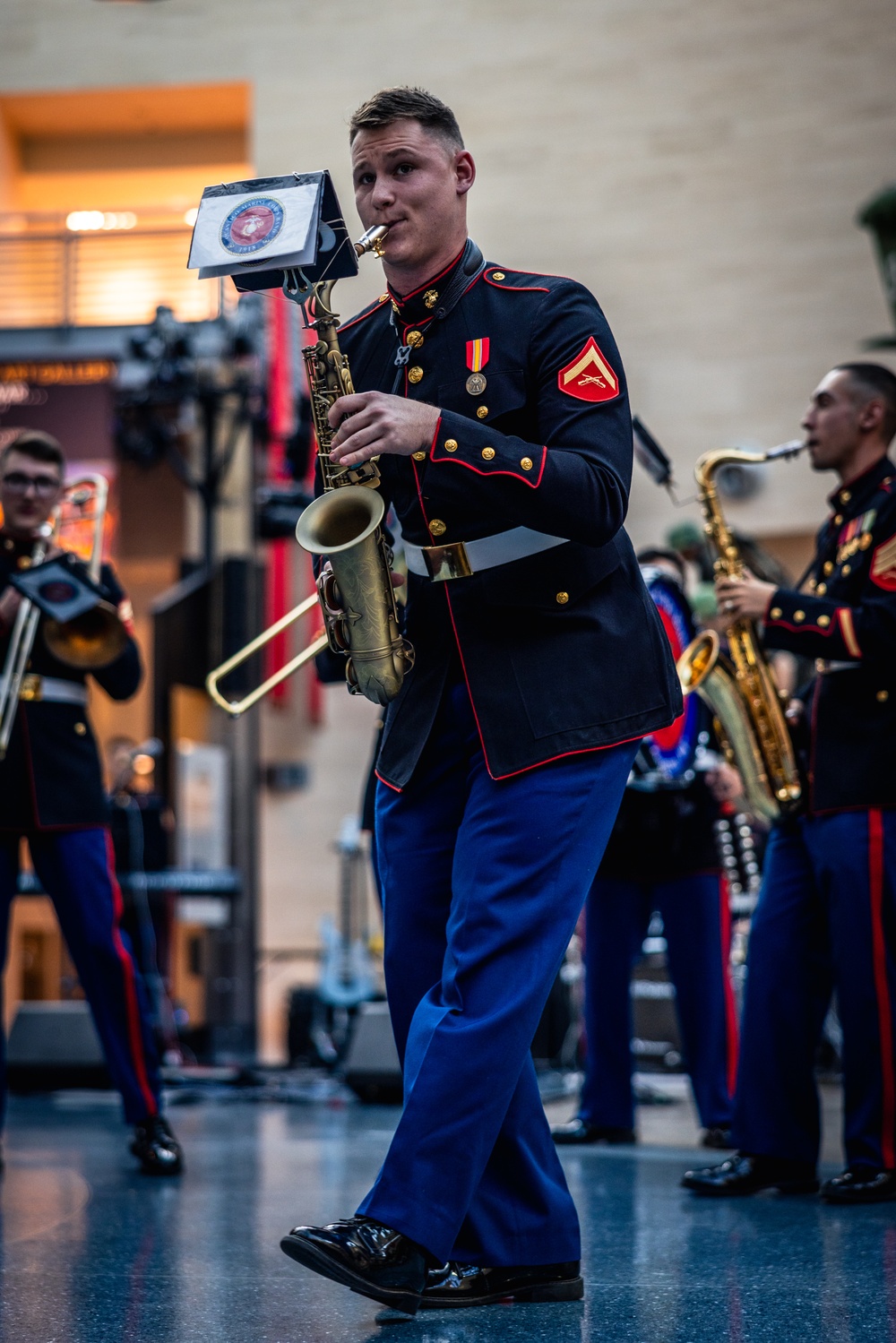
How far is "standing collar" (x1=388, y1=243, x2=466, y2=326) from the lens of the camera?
239cm

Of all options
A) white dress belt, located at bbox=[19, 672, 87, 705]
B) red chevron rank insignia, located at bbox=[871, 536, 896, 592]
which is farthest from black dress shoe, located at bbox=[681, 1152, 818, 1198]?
white dress belt, located at bbox=[19, 672, 87, 705]

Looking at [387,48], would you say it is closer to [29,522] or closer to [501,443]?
[29,522]

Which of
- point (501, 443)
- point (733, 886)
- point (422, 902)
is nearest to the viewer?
point (501, 443)

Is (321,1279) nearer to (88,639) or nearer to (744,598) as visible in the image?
(744,598)

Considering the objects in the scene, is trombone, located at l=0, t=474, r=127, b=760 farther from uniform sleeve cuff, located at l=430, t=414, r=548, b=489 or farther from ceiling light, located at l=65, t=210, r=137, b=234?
ceiling light, located at l=65, t=210, r=137, b=234

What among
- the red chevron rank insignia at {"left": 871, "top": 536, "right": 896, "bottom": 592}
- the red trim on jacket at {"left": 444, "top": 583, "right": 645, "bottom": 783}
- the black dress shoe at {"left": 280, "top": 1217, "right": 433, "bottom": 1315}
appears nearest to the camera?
the black dress shoe at {"left": 280, "top": 1217, "right": 433, "bottom": 1315}

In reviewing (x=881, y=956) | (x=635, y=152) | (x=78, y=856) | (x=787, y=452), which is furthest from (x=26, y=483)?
(x=635, y=152)

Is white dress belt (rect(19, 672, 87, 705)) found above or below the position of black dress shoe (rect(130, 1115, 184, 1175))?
above

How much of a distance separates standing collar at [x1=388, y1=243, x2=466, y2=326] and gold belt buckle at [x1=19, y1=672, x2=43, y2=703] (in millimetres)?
2043

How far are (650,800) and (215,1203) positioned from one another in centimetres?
175

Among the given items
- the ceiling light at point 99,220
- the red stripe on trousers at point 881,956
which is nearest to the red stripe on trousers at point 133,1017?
the red stripe on trousers at point 881,956

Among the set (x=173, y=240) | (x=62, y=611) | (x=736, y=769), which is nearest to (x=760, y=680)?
(x=736, y=769)

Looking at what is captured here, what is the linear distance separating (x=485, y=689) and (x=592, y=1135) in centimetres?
264

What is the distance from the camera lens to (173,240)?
12.8 m
